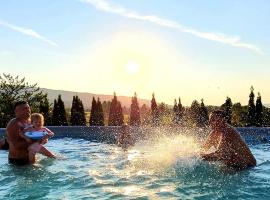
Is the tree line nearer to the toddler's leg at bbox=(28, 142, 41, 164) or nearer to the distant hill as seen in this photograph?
the toddler's leg at bbox=(28, 142, 41, 164)

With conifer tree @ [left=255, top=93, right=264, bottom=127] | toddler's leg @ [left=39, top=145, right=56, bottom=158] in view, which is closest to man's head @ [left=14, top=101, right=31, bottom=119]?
toddler's leg @ [left=39, top=145, right=56, bottom=158]

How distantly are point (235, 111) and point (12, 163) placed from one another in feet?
89.2

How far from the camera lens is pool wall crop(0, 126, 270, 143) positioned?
18.0 m

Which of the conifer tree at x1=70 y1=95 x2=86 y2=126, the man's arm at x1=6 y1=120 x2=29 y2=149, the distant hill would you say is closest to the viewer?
the man's arm at x1=6 y1=120 x2=29 y2=149

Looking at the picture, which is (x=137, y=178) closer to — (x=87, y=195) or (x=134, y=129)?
(x=87, y=195)

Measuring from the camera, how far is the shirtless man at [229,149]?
8180mm

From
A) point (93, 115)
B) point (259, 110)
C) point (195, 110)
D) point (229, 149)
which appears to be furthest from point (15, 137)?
point (259, 110)

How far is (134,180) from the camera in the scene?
24.1 feet

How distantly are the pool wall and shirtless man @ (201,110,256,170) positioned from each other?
9.50 metres

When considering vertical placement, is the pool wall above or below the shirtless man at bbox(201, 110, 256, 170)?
below

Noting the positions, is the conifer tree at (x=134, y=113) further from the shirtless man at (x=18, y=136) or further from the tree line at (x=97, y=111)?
the shirtless man at (x=18, y=136)

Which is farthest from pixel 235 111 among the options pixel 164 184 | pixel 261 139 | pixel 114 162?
pixel 164 184

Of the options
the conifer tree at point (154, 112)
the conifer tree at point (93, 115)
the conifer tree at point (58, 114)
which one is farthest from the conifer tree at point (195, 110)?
the conifer tree at point (58, 114)

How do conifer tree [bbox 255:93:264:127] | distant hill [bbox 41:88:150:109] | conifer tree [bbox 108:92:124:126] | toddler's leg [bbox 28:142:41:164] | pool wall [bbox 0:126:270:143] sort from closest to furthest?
1. toddler's leg [bbox 28:142:41:164]
2. pool wall [bbox 0:126:270:143]
3. conifer tree [bbox 255:93:264:127]
4. conifer tree [bbox 108:92:124:126]
5. distant hill [bbox 41:88:150:109]
